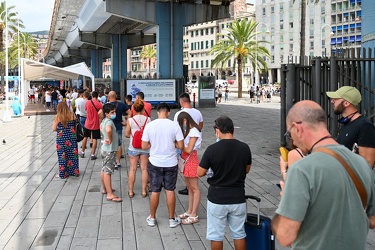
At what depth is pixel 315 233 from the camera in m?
2.36

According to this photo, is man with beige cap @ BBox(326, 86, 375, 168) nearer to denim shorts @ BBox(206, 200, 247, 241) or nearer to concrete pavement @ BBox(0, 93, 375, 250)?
denim shorts @ BBox(206, 200, 247, 241)

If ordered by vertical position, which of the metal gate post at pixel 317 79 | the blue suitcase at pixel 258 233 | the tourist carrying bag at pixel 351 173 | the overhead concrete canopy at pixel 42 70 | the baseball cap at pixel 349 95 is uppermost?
the overhead concrete canopy at pixel 42 70

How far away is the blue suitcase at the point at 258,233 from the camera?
4.10m

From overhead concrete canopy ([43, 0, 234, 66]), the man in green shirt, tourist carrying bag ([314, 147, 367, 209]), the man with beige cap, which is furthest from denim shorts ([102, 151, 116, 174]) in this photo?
overhead concrete canopy ([43, 0, 234, 66])

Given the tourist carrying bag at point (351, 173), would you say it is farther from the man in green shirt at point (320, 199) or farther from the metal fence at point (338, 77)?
the metal fence at point (338, 77)

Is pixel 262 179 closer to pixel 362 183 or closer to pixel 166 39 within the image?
pixel 362 183

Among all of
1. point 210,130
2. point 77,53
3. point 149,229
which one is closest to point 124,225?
point 149,229

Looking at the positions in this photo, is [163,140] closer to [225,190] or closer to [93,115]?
[225,190]

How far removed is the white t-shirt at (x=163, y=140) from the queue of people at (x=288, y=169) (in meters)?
0.01

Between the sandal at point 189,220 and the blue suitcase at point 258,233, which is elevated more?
the blue suitcase at point 258,233

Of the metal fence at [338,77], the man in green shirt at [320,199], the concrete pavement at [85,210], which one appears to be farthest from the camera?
the metal fence at [338,77]

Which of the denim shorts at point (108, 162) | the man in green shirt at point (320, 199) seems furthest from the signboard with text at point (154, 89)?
the man in green shirt at point (320, 199)

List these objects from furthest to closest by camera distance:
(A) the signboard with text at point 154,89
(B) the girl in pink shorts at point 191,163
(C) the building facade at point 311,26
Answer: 1. (C) the building facade at point 311,26
2. (A) the signboard with text at point 154,89
3. (B) the girl in pink shorts at point 191,163

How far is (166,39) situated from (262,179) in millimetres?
24504
